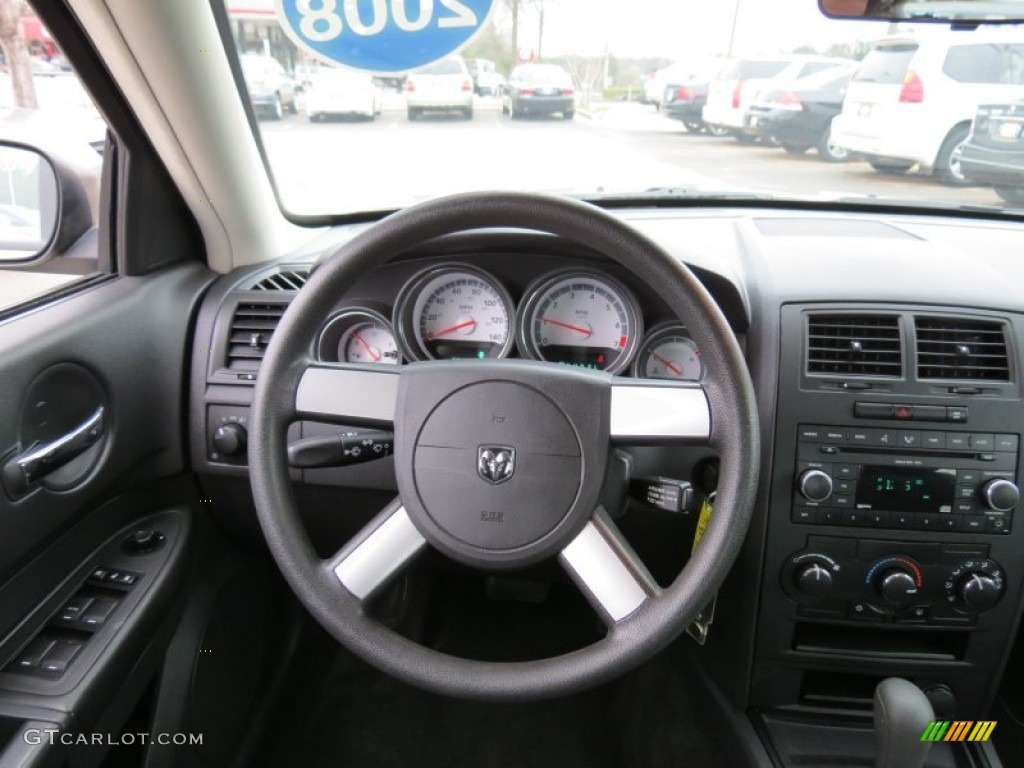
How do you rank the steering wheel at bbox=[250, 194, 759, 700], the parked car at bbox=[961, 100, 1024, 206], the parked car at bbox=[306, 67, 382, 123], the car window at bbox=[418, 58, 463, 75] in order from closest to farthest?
1. the steering wheel at bbox=[250, 194, 759, 700]
2. the car window at bbox=[418, 58, 463, 75]
3. the parked car at bbox=[306, 67, 382, 123]
4. the parked car at bbox=[961, 100, 1024, 206]

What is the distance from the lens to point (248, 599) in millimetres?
2211

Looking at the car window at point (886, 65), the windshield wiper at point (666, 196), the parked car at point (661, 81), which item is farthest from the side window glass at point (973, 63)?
the parked car at point (661, 81)

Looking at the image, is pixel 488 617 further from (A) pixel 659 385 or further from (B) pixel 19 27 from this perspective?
(B) pixel 19 27

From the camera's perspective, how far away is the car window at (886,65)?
7.06 ft

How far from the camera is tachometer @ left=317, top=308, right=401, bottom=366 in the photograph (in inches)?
72.2

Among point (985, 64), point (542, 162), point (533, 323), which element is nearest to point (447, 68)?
point (542, 162)

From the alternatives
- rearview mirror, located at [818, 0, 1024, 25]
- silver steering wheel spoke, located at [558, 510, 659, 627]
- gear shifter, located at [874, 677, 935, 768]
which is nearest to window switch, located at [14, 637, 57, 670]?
silver steering wheel spoke, located at [558, 510, 659, 627]

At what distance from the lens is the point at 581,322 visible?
1.77 metres

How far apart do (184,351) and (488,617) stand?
Answer: 4.37 feet

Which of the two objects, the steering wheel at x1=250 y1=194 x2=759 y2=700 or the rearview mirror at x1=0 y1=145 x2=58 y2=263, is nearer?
the steering wheel at x1=250 y1=194 x2=759 y2=700

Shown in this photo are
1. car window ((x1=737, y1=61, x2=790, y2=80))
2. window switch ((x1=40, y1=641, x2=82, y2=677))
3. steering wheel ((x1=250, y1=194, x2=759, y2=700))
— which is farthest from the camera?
car window ((x1=737, y1=61, x2=790, y2=80))

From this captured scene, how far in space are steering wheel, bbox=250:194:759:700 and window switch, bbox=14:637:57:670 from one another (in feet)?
1.97

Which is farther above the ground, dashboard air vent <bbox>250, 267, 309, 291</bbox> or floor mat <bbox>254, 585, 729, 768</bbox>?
dashboard air vent <bbox>250, 267, 309, 291</bbox>

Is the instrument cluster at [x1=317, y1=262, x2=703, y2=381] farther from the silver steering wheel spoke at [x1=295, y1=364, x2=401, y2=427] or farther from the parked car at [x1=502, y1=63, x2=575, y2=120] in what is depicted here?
the parked car at [x1=502, y1=63, x2=575, y2=120]
